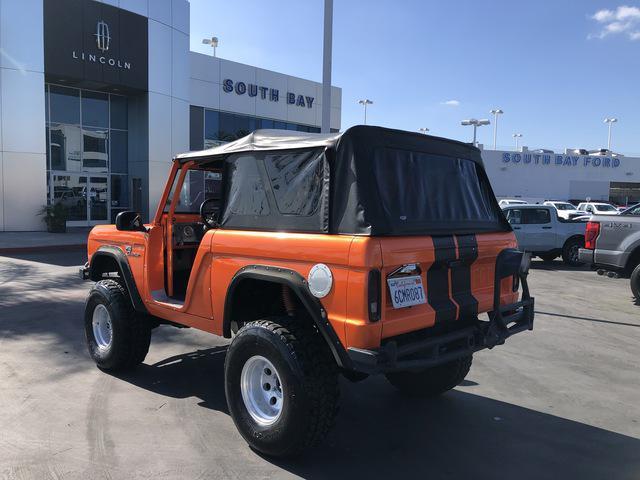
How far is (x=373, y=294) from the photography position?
9.89 ft

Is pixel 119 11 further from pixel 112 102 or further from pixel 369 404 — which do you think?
pixel 369 404

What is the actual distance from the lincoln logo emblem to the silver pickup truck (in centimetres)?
1911

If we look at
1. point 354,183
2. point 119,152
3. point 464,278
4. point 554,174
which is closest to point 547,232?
point 464,278

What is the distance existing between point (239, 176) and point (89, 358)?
2968 millimetres

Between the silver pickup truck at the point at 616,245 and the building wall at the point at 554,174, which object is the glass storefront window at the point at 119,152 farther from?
the building wall at the point at 554,174

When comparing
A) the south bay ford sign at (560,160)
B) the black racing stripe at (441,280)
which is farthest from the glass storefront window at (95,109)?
the south bay ford sign at (560,160)

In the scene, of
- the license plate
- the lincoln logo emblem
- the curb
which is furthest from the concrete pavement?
the license plate

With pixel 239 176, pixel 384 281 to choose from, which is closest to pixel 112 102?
pixel 239 176

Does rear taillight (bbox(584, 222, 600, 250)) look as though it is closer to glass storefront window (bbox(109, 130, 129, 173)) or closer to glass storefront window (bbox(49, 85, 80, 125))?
glass storefront window (bbox(109, 130, 129, 173))

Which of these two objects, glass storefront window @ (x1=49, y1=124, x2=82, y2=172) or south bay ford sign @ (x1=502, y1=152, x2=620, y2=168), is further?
south bay ford sign @ (x1=502, y1=152, x2=620, y2=168)

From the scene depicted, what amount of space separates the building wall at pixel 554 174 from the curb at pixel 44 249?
131ft

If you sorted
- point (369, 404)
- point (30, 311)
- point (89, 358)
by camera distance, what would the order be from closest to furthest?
point (369, 404) → point (89, 358) → point (30, 311)

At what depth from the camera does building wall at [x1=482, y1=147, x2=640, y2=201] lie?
4981cm

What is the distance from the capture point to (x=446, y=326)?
12.2ft
